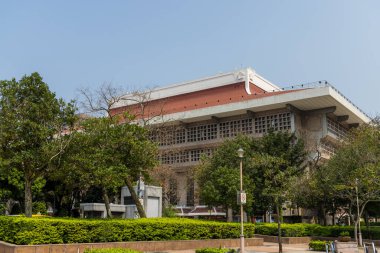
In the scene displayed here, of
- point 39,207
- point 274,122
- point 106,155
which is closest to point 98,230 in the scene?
point 106,155

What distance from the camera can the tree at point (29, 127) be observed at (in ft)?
56.2

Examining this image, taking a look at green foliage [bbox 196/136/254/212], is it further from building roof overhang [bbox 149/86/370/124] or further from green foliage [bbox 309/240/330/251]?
building roof overhang [bbox 149/86/370/124]

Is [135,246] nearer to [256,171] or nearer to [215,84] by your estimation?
[256,171]

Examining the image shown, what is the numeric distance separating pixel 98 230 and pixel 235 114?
34134 millimetres

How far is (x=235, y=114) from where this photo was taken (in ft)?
163

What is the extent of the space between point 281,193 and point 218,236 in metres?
4.09

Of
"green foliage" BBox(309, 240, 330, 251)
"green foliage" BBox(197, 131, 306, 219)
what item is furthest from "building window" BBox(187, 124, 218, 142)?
"green foliage" BBox(309, 240, 330, 251)

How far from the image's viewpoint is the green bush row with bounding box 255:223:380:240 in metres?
29.1

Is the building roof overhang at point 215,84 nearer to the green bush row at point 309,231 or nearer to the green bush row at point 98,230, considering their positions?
the green bush row at point 309,231

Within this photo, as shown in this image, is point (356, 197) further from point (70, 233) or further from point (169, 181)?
point (169, 181)

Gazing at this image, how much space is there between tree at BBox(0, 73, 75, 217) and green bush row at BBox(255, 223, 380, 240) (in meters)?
17.2

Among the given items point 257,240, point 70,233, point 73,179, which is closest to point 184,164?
point 257,240

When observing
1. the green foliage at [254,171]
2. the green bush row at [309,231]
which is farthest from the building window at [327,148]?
the green bush row at [309,231]

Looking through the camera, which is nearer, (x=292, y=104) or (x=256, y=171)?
(x=256, y=171)
